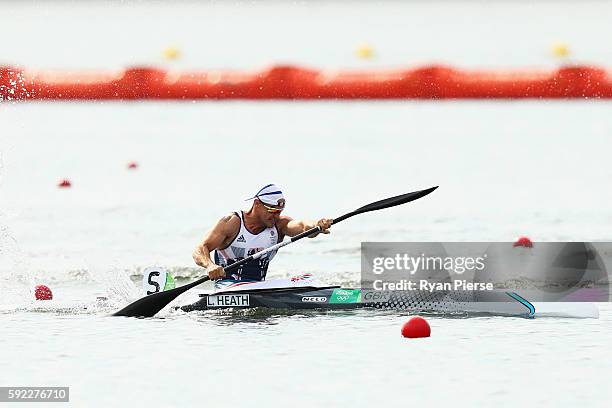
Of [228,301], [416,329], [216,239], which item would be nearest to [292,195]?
[216,239]

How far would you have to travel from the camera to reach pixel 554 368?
7551 mm

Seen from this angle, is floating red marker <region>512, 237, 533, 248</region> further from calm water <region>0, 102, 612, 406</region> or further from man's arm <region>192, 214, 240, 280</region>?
man's arm <region>192, 214, 240, 280</region>

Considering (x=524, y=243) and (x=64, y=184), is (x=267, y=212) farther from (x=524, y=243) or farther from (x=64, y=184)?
(x=64, y=184)

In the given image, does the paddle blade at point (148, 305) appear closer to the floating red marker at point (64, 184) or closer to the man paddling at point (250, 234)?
the man paddling at point (250, 234)

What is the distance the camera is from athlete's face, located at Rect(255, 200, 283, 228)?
33.4 ft

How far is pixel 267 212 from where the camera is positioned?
33.6 ft

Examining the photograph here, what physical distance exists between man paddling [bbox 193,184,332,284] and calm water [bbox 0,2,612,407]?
59 cm

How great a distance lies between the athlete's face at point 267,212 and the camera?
10188mm

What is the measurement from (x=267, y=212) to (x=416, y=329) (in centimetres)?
210

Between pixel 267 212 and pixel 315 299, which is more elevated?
pixel 267 212

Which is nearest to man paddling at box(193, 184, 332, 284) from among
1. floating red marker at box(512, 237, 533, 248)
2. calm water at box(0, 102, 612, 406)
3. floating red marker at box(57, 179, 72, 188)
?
calm water at box(0, 102, 612, 406)

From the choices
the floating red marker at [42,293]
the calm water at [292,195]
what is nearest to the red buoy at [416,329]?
the calm water at [292,195]

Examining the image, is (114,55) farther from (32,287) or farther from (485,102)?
(32,287)

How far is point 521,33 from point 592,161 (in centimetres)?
357
